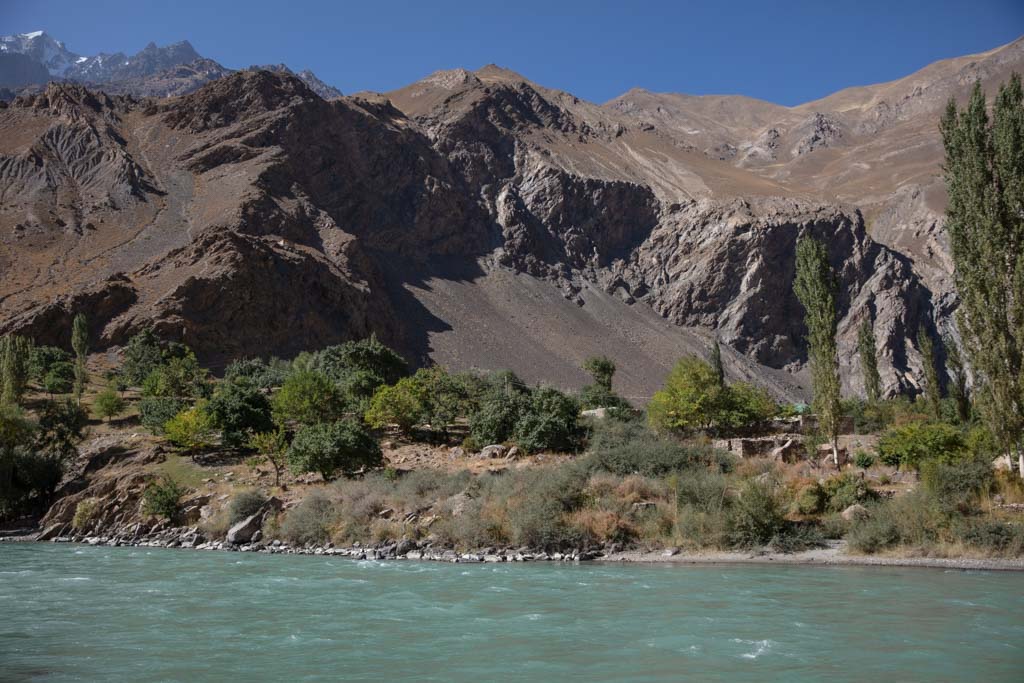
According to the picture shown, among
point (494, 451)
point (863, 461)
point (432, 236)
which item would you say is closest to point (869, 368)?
point (863, 461)

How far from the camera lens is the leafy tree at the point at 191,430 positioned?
3403cm

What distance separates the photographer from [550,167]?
4688 inches

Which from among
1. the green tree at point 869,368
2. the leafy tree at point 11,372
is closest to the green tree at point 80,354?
the leafy tree at point 11,372

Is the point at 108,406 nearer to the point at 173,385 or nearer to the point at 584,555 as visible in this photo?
the point at 173,385

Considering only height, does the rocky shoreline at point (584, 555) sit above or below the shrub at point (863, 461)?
below

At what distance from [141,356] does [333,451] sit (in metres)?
35.5

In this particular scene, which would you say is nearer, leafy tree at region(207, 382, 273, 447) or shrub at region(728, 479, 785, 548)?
shrub at region(728, 479, 785, 548)

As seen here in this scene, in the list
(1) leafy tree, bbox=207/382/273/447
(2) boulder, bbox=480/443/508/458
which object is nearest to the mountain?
(1) leafy tree, bbox=207/382/273/447

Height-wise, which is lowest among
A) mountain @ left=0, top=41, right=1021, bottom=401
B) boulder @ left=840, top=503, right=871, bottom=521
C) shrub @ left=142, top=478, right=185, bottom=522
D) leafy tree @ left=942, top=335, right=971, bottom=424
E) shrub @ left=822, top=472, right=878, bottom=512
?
shrub @ left=142, top=478, right=185, bottom=522

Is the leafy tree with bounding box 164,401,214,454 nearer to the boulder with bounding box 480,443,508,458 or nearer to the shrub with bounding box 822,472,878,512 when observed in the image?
the boulder with bounding box 480,443,508,458

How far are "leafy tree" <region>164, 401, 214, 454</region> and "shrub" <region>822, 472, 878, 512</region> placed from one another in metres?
26.6

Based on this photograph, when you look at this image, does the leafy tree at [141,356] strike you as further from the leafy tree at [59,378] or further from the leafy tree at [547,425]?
the leafy tree at [547,425]

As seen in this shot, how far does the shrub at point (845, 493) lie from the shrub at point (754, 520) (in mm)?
2200

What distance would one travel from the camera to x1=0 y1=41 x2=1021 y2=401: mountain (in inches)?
3027
